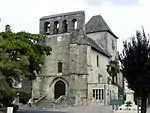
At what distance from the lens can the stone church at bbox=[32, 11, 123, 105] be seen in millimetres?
49562

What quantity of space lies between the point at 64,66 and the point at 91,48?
18.1ft

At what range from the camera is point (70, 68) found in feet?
166

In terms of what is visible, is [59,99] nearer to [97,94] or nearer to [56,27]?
[97,94]

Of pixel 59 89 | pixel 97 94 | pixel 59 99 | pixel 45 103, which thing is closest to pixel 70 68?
pixel 59 89

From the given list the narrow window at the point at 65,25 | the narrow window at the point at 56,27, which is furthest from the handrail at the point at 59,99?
the narrow window at the point at 56,27

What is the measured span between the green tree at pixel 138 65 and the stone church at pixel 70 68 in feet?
101

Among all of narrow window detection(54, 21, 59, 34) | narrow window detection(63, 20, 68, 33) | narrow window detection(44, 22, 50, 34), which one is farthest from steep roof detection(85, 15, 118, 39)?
narrow window detection(44, 22, 50, 34)

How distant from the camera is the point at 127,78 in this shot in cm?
1823

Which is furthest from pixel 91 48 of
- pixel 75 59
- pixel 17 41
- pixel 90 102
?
pixel 17 41

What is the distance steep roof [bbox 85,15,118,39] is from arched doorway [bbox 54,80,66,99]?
16295 mm

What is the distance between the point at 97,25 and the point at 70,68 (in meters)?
17.7

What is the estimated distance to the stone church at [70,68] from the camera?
49.6 m

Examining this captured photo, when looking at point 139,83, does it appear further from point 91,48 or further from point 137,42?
point 91,48

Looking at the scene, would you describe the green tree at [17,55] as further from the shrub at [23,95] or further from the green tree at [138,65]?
the green tree at [138,65]
